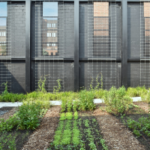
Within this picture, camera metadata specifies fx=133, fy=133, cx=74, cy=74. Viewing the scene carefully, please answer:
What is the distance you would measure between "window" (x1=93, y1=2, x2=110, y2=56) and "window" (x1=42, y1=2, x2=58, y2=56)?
196cm

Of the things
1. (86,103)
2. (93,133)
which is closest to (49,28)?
(86,103)

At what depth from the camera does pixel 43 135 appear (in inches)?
99.7

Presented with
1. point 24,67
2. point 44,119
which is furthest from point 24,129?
point 24,67

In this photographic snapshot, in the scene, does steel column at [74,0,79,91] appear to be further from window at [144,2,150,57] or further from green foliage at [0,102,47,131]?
green foliage at [0,102,47,131]

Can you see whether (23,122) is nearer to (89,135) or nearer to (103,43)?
(89,135)

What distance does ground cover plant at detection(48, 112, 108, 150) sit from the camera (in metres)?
2.11

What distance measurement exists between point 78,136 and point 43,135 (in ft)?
2.21

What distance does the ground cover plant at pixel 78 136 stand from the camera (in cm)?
211

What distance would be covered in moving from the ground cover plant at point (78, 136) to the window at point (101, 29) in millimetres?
4284

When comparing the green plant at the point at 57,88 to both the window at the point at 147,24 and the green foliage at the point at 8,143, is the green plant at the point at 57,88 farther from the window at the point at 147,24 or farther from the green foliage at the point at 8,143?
the window at the point at 147,24

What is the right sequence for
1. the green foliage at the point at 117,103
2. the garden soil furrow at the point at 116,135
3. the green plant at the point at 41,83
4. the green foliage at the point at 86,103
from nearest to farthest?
the garden soil furrow at the point at 116,135, the green foliage at the point at 117,103, the green foliage at the point at 86,103, the green plant at the point at 41,83

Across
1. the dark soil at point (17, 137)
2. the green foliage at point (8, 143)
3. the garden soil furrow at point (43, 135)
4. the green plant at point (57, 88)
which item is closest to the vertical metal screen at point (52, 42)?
the green plant at point (57, 88)

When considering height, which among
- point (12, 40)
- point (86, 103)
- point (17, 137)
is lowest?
point (17, 137)

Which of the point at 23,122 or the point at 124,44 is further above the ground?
the point at 124,44
